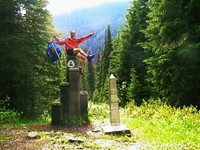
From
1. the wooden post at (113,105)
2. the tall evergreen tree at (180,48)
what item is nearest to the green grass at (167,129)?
the wooden post at (113,105)

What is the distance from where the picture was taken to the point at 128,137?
9.61 meters

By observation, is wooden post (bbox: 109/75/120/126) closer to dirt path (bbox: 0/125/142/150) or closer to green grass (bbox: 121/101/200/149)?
green grass (bbox: 121/101/200/149)

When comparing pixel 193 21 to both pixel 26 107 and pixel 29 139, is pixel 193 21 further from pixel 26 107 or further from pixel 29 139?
pixel 29 139

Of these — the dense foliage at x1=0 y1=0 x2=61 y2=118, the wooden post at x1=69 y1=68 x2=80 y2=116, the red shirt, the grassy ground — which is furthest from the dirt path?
the dense foliage at x1=0 y1=0 x2=61 y2=118

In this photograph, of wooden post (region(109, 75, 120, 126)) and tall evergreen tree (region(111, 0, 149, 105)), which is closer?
wooden post (region(109, 75, 120, 126))

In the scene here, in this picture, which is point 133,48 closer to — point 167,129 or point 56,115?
point 56,115

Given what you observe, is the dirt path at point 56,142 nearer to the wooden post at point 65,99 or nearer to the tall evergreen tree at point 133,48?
the wooden post at point 65,99

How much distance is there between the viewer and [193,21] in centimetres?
1589

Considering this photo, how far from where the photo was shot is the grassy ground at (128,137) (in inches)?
321

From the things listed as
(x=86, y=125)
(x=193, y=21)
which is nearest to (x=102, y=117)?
(x=86, y=125)

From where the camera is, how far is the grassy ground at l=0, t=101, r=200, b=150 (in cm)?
816

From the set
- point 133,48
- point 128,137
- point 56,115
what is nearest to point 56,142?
point 128,137

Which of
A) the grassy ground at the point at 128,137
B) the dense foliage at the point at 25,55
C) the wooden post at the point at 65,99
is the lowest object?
the grassy ground at the point at 128,137

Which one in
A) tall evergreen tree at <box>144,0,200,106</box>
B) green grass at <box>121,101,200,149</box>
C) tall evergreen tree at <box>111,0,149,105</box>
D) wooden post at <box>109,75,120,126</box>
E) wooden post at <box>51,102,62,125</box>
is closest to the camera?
green grass at <box>121,101,200,149</box>
